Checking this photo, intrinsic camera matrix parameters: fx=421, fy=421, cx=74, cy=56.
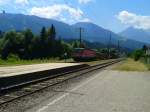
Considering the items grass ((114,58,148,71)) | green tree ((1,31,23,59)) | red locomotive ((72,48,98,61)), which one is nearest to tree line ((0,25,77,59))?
green tree ((1,31,23,59))

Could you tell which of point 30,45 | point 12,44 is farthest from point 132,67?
point 30,45

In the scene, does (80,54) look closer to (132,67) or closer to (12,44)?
(132,67)

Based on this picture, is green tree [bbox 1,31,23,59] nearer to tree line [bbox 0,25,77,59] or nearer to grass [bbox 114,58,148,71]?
tree line [bbox 0,25,77,59]

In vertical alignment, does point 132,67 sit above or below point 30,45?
below

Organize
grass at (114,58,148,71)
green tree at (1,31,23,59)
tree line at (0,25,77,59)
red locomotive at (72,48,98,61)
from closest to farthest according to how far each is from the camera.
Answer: grass at (114,58,148,71), red locomotive at (72,48,98,61), green tree at (1,31,23,59), tree line at (0,25,77,59)

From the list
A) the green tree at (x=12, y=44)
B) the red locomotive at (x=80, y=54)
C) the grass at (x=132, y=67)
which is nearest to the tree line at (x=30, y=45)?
the green tree at (x=12, y=44)

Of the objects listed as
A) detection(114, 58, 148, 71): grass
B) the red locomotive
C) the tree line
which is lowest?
detection(114, 58, 148, 71): grass

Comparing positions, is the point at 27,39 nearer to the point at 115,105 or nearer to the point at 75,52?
the point at 75,52

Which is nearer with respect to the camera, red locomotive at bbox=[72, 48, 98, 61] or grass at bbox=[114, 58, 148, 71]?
grass at bbox=[114, 58, 148, 71]

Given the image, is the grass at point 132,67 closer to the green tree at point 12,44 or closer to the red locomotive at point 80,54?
the red locomotive at point 80,54

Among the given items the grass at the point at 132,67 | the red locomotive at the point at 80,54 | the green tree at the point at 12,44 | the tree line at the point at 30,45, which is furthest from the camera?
the tree line at the point at 30,45

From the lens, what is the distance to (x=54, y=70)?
116 feet

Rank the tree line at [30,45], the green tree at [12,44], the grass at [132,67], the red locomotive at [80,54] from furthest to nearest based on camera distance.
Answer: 1. the tree line at [30,45]
2. the green tree at [12,44]
3. the red locomotive at [80,54]
4. the grass at [132,67]

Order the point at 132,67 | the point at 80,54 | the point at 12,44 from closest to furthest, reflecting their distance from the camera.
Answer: the point at 132,67
the point at 80,54
the point at 12,44
